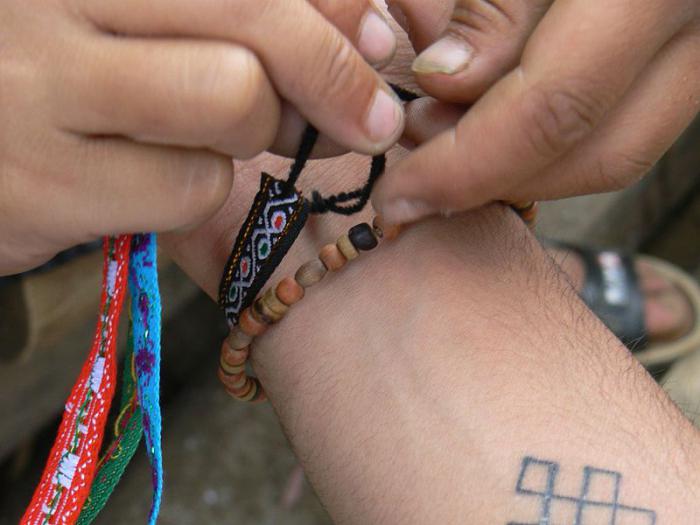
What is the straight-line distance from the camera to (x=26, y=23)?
0.75m

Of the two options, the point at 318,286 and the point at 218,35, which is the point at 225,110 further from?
the point at 318,286

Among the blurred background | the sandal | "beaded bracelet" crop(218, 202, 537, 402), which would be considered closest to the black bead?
"beaded bracelet" crop(218, 202, 537, 402)

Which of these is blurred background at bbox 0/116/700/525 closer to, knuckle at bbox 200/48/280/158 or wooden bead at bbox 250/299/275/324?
wooden bead at bbox 250/299/275/324

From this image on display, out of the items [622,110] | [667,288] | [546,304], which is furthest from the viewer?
[667,288]

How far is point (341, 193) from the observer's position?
3.43ft

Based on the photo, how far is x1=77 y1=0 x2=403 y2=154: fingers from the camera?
2.39ft

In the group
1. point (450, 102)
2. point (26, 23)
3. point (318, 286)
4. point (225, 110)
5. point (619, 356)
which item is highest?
point (26, 23)

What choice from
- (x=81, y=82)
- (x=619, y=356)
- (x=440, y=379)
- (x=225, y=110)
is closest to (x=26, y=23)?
(x=81, y=82)

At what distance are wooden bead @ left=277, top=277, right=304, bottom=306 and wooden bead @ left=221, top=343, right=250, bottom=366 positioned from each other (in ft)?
0.31

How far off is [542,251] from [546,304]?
0.09 m

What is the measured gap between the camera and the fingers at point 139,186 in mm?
780

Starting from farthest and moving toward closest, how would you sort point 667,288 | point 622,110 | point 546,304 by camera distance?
point 667,288, point 546,304, point 622,110

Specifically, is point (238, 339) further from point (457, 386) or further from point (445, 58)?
point (445, 58)

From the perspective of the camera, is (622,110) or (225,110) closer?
(225,110)
